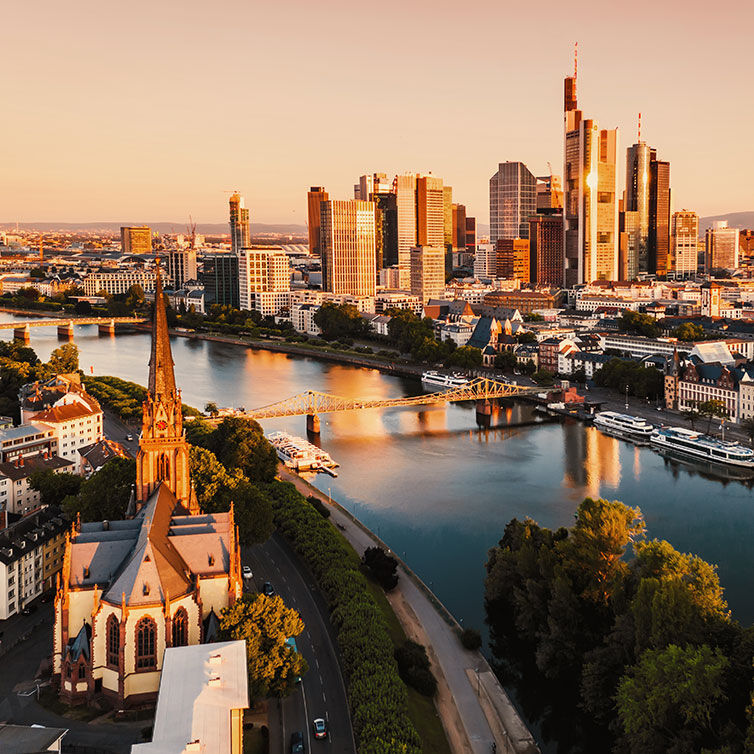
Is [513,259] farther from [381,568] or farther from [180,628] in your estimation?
[180,628]

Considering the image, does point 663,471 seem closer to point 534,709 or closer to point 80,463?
point 534,709

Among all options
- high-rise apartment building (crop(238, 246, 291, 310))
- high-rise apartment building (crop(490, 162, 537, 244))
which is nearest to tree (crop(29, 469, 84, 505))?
high-rise apartment building (crop(238, 246, 291, 310))

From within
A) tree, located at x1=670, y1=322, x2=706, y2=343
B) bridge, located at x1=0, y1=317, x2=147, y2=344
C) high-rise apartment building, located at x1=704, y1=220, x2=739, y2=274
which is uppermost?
high-rise apartment building, located at x1=704, y1=220, x2=739, y2=274

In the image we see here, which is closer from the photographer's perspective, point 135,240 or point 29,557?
point 29,557

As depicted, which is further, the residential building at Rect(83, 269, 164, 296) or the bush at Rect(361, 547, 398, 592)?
the residential building at Rect(83, 269, 164, 296)

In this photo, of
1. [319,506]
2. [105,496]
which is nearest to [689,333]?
[319,506]

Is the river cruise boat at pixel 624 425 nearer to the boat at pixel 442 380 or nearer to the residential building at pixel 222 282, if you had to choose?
the boat at pixel 442 380

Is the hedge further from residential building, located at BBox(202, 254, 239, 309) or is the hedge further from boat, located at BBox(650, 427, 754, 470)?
residential building, located at BBox(202, 254, 239, 309)
